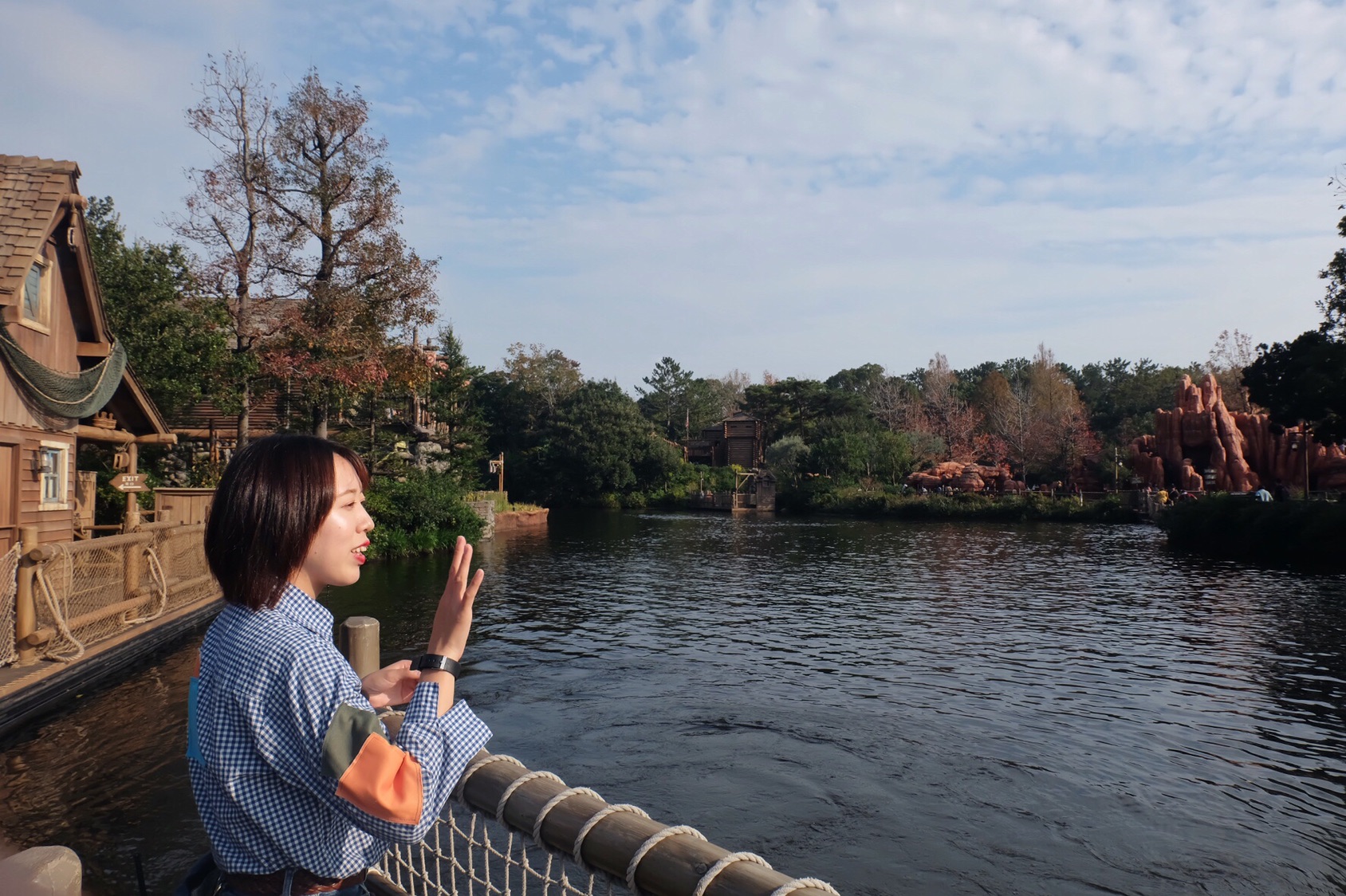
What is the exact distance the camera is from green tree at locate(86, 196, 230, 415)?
2169 centimetres

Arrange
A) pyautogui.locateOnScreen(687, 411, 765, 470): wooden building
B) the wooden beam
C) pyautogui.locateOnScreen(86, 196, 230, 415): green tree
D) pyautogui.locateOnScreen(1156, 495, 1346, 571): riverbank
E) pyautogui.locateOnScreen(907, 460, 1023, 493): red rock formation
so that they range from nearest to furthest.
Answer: the wooden beam
pyautogui.locateOnScreen(86, 196, 230, 415): green tree
pyautogui.locateOnScreen(1156, 495, 1346, 571): riverbank
pyautogui.locateOnScreen(907, 460, 1023, 493): red rock formation
pyautogui.locateOnScreen(687, 411, 765, 470): wooden building

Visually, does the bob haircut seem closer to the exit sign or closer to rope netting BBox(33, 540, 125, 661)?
rope netting BBox(33, 540, 125, 661)

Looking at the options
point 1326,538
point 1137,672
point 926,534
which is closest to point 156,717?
point 1137,672

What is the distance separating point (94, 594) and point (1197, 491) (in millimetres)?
47461

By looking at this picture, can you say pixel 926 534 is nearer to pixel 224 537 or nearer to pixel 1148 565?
pixel 1148 565

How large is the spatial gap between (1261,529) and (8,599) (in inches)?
1203

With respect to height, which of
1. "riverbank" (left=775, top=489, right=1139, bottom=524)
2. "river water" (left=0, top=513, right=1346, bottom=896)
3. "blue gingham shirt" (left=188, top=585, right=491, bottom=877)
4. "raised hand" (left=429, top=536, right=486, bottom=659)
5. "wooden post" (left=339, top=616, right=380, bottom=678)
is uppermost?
"raised hand" (left=429, top=536, right=486, bottom=659)

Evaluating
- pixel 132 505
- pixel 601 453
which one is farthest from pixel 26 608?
pixel 601 453

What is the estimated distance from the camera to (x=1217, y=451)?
160 ft

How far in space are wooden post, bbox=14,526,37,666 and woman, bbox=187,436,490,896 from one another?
8.26 m

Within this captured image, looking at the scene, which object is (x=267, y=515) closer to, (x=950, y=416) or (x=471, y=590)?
(x=471, y=590)

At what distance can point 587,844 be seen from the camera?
2.19m

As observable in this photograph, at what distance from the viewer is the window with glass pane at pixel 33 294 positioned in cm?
1363

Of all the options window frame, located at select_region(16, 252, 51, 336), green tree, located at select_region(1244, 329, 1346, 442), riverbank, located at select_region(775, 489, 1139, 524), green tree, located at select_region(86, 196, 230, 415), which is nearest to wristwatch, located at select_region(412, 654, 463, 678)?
window frame, located at select_region(16, 252, 51, 336)
